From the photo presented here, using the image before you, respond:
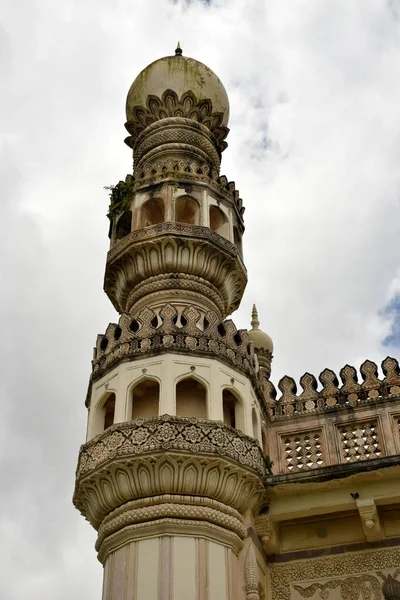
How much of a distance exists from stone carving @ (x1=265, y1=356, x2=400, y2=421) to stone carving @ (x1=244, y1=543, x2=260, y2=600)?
2405 mm

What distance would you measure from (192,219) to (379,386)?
4.35 m

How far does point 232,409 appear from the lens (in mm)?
11094

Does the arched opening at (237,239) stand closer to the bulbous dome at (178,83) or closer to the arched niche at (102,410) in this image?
the bulbous dome at (178,83)

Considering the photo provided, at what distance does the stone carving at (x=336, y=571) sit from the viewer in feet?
32.5

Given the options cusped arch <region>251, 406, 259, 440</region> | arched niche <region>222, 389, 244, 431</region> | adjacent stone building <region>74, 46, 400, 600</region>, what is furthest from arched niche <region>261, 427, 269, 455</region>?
arched niche <region>222, 389, 244, 431</region>

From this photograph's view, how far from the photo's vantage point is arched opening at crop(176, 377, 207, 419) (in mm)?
10594

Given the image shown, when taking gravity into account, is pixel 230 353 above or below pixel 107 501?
above

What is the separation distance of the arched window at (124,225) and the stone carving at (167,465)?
14.9ft

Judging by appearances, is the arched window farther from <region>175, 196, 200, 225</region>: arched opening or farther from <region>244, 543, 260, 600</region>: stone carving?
<region>244, 543, 260, 600</region>: stone carving

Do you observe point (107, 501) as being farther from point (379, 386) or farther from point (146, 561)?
point (379, 386)

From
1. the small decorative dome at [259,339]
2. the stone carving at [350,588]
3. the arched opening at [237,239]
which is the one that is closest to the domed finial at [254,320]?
the small decorative dome at [259,339]

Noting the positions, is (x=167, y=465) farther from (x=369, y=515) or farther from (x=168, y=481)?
(x=369, y=515)

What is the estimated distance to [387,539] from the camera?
10.1 metres

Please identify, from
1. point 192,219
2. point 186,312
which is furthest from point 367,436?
point 192,219
